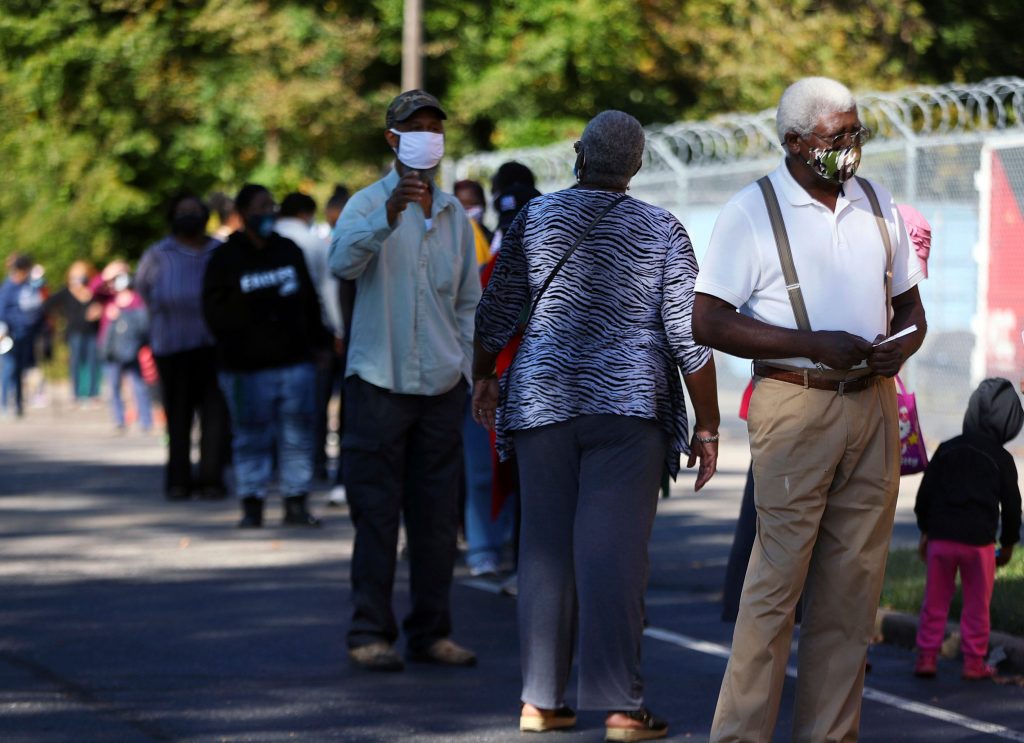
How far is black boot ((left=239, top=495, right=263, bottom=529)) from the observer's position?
36.9ft

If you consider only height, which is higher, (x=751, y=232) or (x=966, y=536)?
(x=751, y=232)

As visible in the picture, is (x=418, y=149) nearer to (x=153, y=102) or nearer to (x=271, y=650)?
(x=271, y=650)

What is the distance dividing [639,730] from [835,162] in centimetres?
200

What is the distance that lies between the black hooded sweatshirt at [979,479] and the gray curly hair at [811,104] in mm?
2116

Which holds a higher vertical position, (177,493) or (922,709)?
(177,493)

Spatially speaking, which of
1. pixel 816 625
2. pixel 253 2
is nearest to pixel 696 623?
pixel 816 625

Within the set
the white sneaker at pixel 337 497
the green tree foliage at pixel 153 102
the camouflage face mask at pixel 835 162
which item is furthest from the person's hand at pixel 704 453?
the green tree foliage at pixel 153 102

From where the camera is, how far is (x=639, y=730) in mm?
5809

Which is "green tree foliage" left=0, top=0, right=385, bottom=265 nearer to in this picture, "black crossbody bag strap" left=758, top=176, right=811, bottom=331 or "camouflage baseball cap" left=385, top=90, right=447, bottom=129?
"camouflage baseball cap" left=385, top=90, right=447, bottom=129

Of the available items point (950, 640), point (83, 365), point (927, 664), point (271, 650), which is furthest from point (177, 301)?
point (83, 365)

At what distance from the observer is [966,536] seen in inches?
264

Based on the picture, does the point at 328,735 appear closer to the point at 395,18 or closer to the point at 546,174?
the point at 546,174

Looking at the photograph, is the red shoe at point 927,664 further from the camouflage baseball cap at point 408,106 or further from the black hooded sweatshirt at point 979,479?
the camouflage baseball cap at point 408,106

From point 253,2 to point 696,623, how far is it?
2541 centimetres
